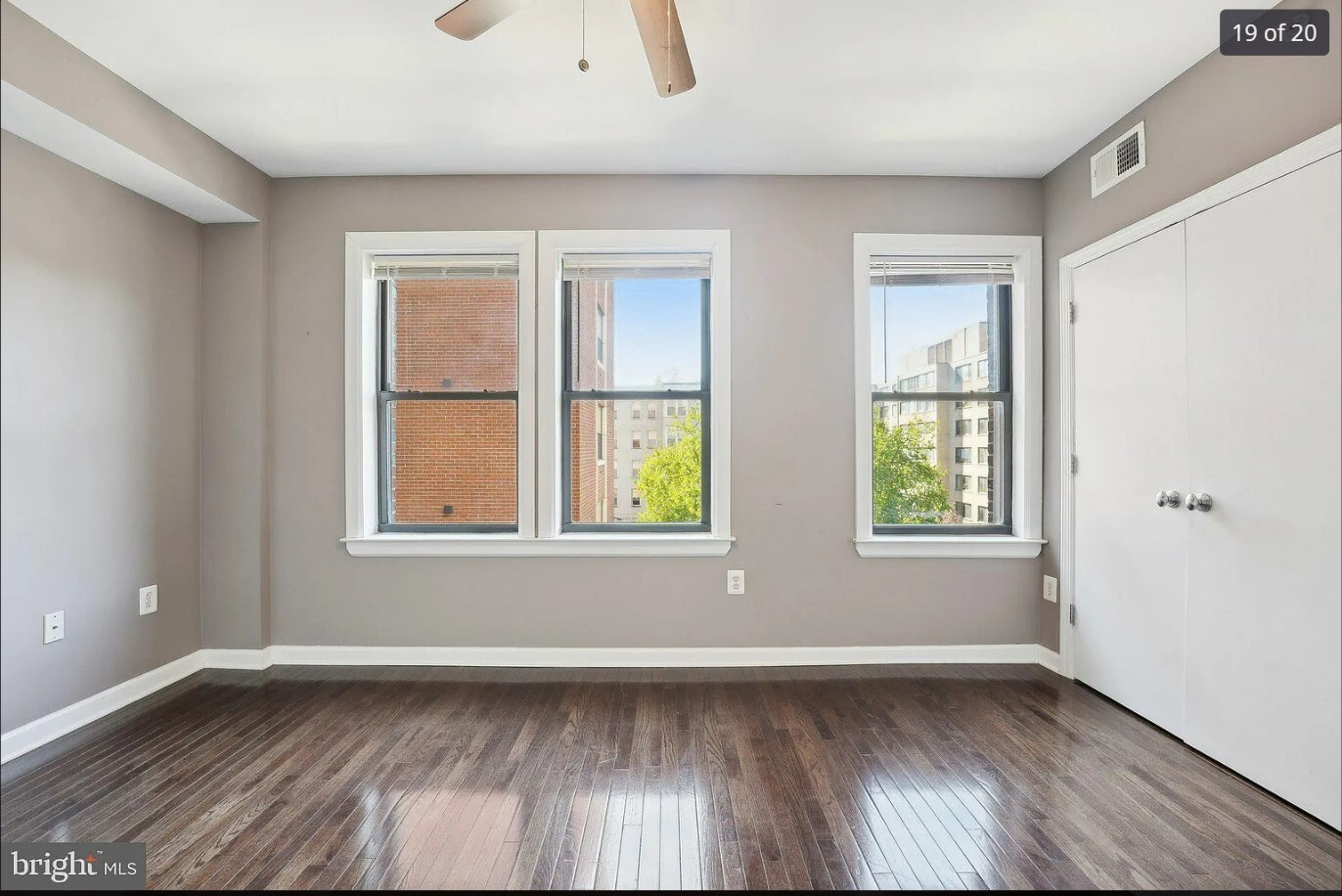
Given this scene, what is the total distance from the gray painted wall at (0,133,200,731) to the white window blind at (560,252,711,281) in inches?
72.8

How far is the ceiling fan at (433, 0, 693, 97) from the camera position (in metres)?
1.63

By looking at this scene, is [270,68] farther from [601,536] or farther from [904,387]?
[904,387]

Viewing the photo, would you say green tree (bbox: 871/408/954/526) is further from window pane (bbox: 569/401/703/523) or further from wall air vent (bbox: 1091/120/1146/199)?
wall air vent (bbox: 1091/120/1146/199)

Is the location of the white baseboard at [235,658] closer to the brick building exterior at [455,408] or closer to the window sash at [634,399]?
the brick building exterior at [455,408]

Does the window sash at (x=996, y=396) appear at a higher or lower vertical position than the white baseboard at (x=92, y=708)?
higher

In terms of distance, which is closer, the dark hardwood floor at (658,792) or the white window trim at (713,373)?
the dark hardwood floor at (658,792)

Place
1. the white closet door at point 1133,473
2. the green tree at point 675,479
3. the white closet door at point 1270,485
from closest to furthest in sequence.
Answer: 1. the white closet door at point 1270,485
2. the white closet door at point 1133,473
3. the green tree at point 675,479

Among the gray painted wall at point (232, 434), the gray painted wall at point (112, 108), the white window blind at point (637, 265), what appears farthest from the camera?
the white window blind at point (637, 265)

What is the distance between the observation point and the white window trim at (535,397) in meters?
3.25

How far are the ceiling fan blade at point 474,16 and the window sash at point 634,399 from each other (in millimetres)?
1687

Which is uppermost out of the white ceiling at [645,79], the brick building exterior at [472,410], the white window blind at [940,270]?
the white ceiling at [645,79]

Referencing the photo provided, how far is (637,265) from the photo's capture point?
10.9 feet

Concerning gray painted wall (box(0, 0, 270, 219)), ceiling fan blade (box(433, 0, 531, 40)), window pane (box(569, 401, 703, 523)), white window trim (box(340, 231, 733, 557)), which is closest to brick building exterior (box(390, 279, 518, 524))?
white window trim (box(340, 231, 733, 557))

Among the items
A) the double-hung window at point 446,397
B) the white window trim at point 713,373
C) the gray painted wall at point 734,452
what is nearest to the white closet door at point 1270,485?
the gray painted wall at point 734,452
